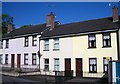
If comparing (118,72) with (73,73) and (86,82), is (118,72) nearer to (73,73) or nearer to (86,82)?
(86,82)

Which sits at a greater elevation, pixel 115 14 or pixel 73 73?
pixel 115 14

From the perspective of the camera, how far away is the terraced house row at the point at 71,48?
23812mm

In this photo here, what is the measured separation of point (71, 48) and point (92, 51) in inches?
129

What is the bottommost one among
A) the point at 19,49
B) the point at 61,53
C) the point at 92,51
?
the point at 61,53

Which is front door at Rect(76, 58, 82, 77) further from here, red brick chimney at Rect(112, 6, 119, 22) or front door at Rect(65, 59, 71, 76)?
red brick chimney at Rect(112, 6, 119, 22)

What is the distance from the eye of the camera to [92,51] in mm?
24938

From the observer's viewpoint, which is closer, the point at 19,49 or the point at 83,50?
the point at 83,50

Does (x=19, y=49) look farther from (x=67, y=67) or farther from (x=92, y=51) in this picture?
(x=92, y=51)

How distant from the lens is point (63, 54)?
28141mm

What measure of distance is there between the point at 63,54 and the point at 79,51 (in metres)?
2.71

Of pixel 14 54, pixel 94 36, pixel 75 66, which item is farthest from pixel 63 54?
pixel 14 54

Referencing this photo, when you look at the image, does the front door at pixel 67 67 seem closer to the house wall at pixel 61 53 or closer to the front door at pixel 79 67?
the house wall at pixel 61 53

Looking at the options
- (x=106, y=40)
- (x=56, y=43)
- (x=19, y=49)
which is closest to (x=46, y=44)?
(x=56, y=43)

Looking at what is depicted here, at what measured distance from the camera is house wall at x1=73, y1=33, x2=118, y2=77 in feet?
76.1
